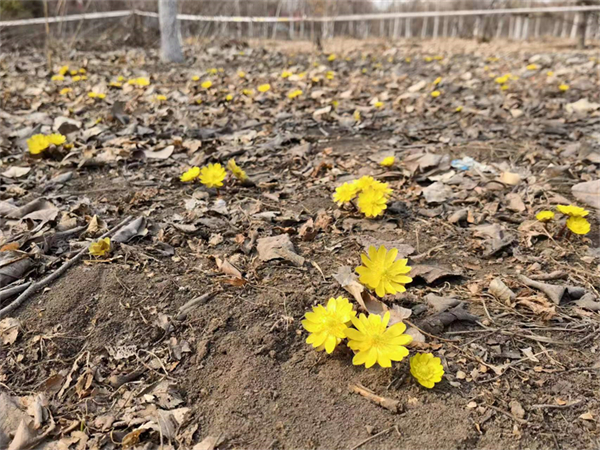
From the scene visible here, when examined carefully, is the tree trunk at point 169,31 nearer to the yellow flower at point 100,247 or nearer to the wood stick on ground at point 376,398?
the yellow flower at point 100,247

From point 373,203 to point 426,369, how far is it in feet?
3.21

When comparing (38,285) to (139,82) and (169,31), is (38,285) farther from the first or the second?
(169,31)

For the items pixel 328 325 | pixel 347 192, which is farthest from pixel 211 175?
pixel 328 325

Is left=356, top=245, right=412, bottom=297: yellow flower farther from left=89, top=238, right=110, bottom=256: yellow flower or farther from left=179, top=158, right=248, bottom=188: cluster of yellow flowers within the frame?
left=179, top=158, right=248, bottom=188: cluster of yellow flowers

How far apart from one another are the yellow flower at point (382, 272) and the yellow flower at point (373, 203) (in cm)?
58

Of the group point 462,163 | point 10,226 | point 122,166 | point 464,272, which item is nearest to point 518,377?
point 464,272

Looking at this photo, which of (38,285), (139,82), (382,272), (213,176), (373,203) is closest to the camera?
(382,272)

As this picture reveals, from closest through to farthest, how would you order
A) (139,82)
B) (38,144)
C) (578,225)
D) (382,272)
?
1. (382,272)
2. (578,225)
3. (38,144)
4. (139,82)

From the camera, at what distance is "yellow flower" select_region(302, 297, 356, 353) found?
1375 millimetres

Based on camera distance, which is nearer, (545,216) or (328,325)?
(328,325)

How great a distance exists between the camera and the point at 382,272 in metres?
1.59

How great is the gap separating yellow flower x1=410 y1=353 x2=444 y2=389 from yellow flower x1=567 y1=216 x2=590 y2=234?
1057 millimetres

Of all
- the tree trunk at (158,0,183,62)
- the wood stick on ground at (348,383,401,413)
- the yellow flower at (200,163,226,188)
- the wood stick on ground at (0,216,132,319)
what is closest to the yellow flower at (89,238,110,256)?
the wood stick on ground at (0,216,132,319)

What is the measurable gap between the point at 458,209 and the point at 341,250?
2.45 feet
